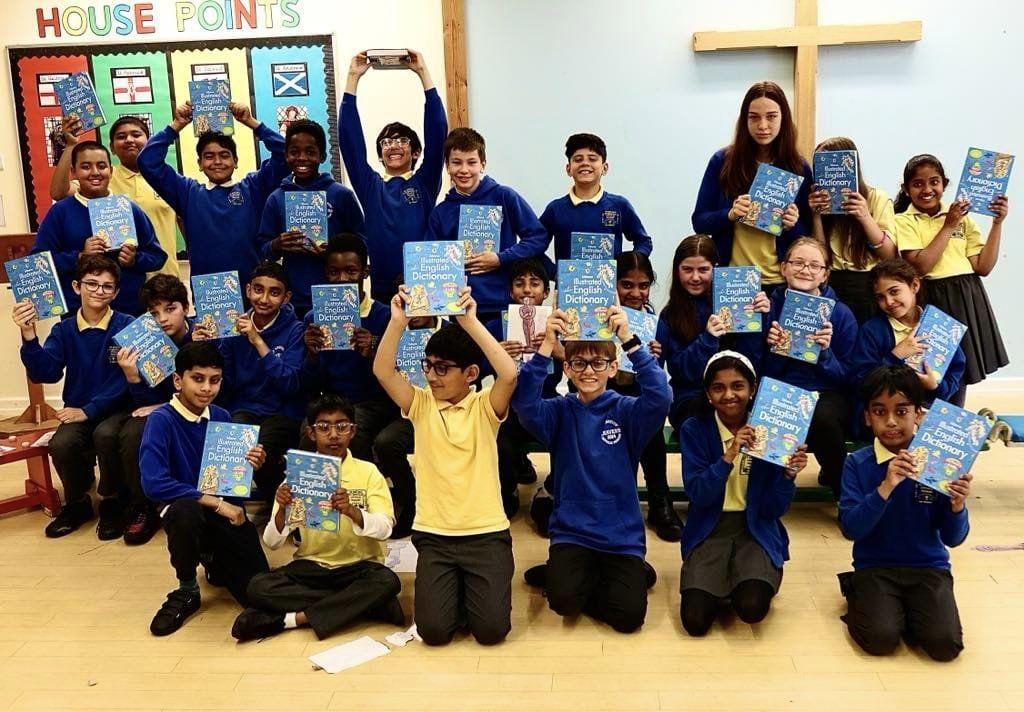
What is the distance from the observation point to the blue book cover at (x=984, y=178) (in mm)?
3793

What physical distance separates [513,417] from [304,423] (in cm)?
92

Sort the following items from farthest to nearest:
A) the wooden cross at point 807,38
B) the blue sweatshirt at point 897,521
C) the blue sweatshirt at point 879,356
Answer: the wooden cross at point 807,38
the blue sweatshirt at point 879,356
the blue sweatshirt at point 897,521

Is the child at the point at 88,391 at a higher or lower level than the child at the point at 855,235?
lower

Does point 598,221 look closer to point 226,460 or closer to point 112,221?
point 226,460

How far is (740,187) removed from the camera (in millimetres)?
3928

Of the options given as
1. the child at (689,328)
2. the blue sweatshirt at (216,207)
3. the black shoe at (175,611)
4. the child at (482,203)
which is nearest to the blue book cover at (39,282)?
the blue sweatshirt at (216,207)

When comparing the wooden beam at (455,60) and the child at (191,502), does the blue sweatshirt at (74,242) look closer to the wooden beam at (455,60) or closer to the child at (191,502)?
the child at (191,502)

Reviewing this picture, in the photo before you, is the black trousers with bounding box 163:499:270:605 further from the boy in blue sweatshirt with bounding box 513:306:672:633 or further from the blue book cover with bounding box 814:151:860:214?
the blue book cover with bounding box 814:151:860:214

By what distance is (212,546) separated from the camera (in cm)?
323

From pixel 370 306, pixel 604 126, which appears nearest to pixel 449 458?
pixel 370 306

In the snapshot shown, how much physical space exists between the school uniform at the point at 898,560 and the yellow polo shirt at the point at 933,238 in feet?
4.73

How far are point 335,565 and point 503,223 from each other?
5.84 ft

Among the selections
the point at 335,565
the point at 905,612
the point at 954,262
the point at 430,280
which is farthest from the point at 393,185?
the point at 905,612

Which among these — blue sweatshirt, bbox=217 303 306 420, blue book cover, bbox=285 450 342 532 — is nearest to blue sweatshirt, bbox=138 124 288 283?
blue sweatshirt, bbox=217 303 306 420
